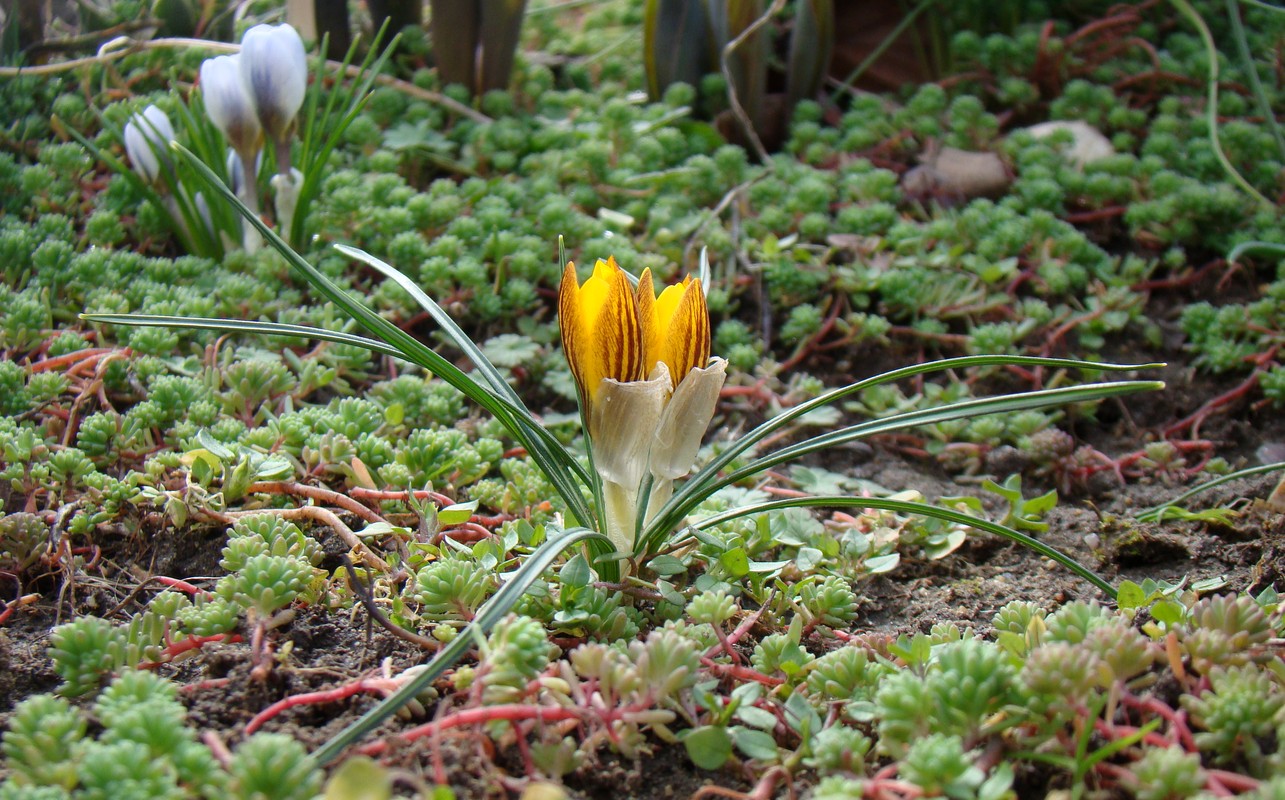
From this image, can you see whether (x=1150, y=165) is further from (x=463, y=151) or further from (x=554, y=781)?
(x=554, y=781)

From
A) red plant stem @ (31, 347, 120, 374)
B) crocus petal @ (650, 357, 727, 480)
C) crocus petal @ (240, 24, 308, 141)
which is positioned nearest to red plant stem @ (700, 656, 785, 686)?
crocus petal @ (650, 357, 727, 480)

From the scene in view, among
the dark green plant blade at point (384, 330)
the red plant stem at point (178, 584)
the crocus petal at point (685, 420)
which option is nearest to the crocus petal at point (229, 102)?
the dark green plant blade at point (384, 330)

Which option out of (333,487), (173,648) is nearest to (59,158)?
(333,487)

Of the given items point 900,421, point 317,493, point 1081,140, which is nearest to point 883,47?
point 1081,140

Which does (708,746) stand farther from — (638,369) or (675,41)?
(675,41)

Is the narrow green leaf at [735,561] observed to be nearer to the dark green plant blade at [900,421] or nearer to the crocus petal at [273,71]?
the dark green plant blade at [900,421]
